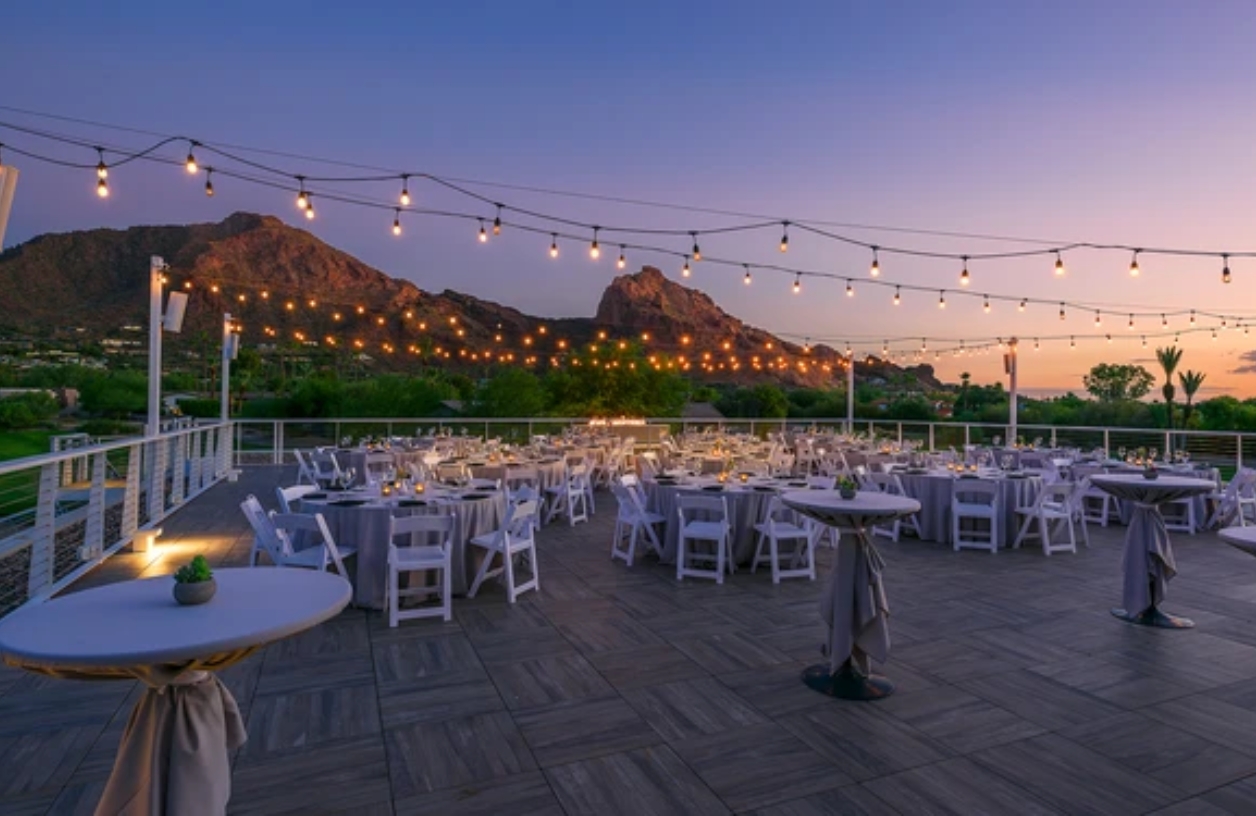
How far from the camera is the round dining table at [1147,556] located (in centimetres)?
468

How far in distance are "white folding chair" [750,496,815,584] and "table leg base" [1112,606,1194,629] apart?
2.15 m

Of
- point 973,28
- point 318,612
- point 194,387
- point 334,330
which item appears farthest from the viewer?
point 194,387

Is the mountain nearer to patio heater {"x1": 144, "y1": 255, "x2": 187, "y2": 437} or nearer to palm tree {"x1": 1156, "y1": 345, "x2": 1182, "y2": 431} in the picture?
palm tree {"x1": 1156, "y1": 345, "x2": 1182, "y2": 431}

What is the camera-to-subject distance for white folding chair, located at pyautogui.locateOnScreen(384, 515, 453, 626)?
4492mm

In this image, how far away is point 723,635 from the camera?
14.4ft

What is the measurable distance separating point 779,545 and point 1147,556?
2716 millimetres

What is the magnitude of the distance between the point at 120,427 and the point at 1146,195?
42.4 metres

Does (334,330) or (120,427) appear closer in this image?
(120,427)

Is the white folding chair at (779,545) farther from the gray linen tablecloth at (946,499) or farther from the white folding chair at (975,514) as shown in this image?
the gray linen tablecloth at (946,499)

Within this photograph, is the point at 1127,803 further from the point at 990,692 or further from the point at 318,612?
the point at 318,612

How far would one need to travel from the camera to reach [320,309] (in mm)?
38094

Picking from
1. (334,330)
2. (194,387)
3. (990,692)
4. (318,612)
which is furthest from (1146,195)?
(194,387)

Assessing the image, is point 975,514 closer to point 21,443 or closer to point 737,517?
point 737,517

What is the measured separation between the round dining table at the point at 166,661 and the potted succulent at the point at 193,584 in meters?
0.03
